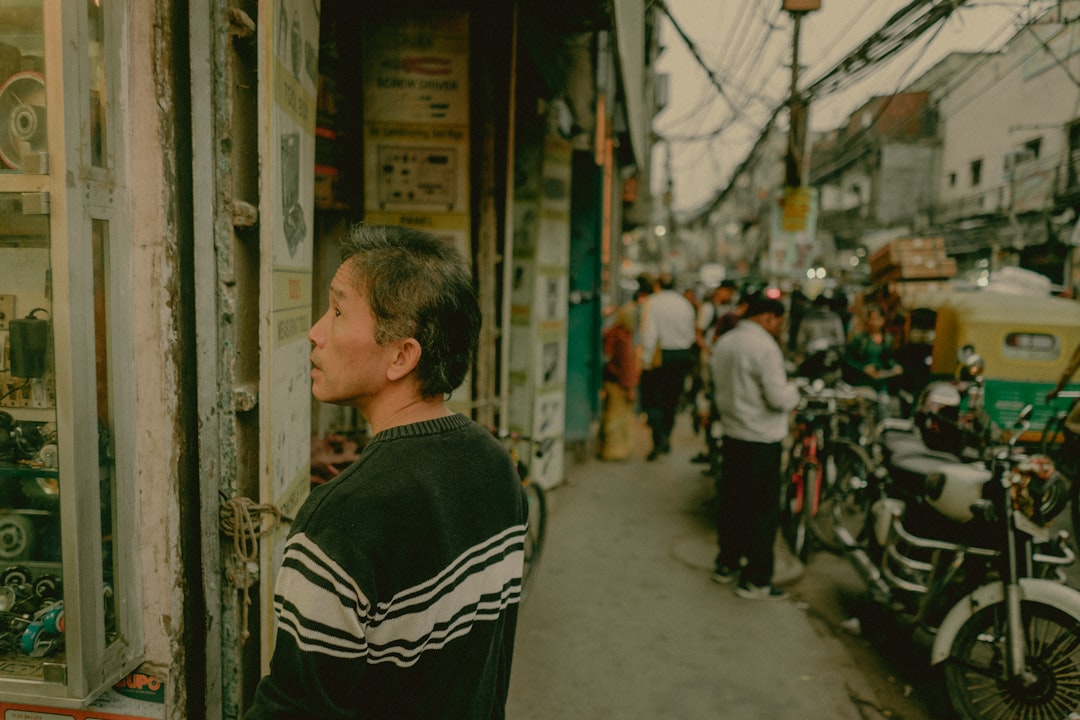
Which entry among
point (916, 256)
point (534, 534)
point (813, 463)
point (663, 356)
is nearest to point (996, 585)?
point (813, 463)

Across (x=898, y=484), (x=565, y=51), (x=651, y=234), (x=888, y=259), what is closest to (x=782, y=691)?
(x=898, y=484)

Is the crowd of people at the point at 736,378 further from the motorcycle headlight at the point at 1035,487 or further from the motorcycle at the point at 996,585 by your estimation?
the motorcycle headlight at the point at 1035,487

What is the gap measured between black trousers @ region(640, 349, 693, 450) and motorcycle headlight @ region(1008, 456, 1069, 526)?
18.4 feet

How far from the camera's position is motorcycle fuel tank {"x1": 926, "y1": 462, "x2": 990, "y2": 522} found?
3729mm

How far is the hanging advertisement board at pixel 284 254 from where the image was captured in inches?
82.0

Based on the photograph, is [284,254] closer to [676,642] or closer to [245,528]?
[245,528]

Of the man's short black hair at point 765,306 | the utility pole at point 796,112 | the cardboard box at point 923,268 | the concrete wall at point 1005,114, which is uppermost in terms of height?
the concrete wall at point 1005,114

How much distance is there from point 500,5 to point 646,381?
5.43 m

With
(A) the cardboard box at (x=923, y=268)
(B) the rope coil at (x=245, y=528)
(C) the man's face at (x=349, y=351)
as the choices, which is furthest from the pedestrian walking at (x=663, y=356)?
(C) the man's face at (x=349, y=351)

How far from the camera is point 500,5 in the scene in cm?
457

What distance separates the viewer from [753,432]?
4895 millimetres

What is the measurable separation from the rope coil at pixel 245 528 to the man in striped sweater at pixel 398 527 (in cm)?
94

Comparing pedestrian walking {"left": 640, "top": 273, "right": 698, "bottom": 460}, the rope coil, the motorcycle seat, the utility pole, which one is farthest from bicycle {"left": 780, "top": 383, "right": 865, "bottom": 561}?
the rope coil

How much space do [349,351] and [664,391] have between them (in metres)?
7.97
